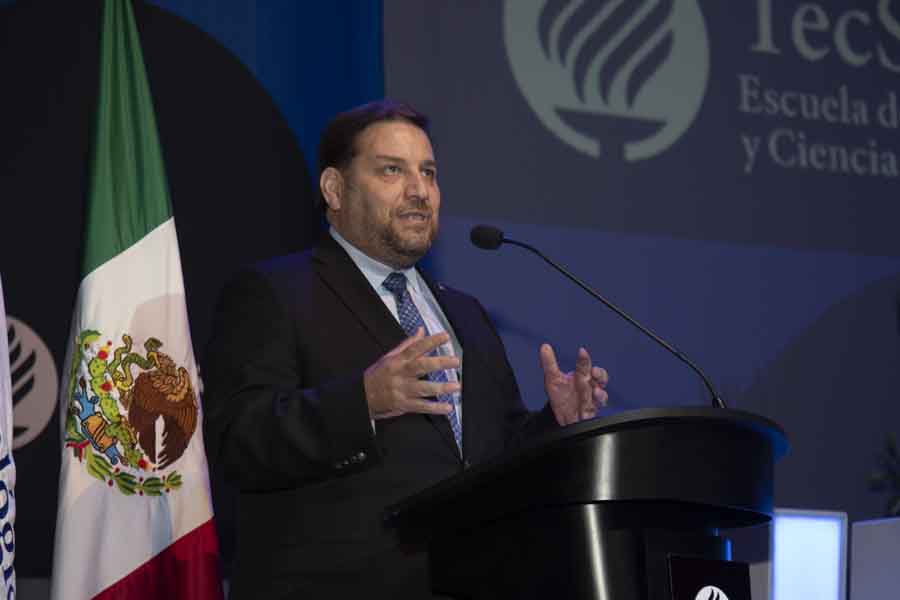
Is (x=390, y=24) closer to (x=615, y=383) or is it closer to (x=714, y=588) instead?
(x=615, y=383)

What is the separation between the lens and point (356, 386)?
6.76 feet

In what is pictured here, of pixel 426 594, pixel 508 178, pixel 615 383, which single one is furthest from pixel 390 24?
pixel 426 594

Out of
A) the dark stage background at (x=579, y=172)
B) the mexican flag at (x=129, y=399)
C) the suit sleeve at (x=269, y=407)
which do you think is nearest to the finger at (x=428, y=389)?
the suit sleeve at (x=269, y=407)

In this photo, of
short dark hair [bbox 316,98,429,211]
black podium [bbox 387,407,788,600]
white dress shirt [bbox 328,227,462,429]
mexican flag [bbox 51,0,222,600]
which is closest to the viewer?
black podium [bbox 387,407,788,600]

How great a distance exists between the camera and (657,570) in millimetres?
1743

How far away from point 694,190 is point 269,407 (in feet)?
8.66

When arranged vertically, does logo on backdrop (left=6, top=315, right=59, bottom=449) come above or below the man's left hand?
below

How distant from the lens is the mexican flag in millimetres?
3260

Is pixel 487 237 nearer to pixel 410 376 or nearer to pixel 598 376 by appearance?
pixel 598 376

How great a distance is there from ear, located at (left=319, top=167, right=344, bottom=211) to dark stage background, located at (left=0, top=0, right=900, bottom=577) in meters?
1.15

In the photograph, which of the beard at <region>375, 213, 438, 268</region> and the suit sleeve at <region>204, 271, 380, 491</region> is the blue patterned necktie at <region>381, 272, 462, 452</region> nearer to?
the beard at <region>375, 213, 438, 268</region>

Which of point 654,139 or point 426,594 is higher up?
point 654,139

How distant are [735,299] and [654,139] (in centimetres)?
64

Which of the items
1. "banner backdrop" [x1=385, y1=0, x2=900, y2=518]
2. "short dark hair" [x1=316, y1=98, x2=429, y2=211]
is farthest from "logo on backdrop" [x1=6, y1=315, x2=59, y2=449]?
"short dark hair" [x1=316, y1=98, x2=429, y2=211]
